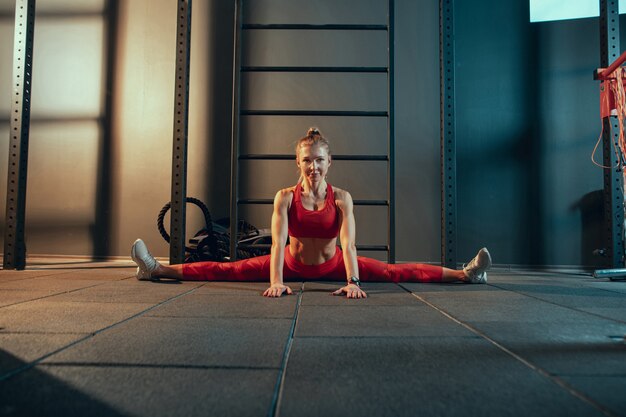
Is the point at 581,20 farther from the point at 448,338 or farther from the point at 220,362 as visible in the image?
the point at 220,362

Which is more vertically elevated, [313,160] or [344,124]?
[344,124]

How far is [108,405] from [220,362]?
0.25 metres

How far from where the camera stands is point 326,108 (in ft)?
11.1

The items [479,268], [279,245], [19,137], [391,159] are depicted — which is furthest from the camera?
[19,137]

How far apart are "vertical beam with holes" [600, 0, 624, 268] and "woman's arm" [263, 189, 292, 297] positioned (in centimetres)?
217

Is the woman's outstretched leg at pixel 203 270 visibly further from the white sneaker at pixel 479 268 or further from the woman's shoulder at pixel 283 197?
the white sneaker at pixel 479 268

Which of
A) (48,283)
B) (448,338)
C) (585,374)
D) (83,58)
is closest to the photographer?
(585,374)

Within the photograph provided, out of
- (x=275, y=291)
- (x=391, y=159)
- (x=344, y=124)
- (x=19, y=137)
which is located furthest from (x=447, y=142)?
(x=19, y=137)

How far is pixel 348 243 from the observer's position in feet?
6.54

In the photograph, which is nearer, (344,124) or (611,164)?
(611,164)

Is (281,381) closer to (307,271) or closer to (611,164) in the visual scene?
(307,271)

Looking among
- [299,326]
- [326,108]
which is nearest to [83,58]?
[326,108]

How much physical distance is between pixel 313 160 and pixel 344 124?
1450mm

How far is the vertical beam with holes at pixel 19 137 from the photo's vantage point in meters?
2.78
